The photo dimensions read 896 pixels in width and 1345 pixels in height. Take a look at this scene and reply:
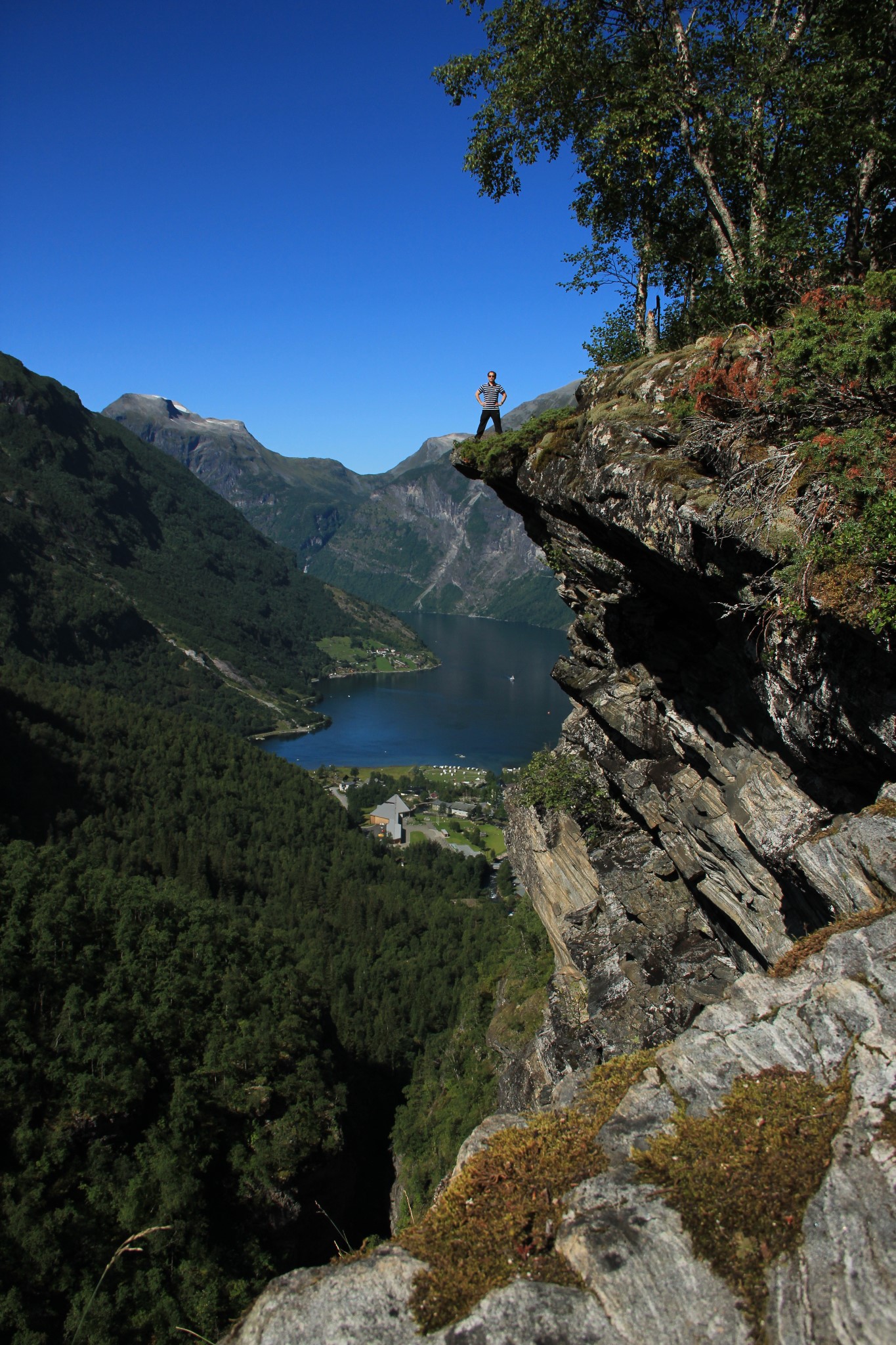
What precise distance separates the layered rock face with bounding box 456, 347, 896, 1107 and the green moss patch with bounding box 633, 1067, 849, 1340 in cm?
286

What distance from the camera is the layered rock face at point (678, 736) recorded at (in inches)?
349

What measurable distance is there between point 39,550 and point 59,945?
18648cm

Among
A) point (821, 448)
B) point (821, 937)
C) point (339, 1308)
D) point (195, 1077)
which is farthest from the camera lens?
point (195, 1077)

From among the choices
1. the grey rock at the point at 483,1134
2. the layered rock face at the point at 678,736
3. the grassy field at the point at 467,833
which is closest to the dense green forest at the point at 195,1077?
the layered rock face at the point at 678,736

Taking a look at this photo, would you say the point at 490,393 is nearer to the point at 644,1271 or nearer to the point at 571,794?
the point at 571,794

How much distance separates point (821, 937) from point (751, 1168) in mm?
2997

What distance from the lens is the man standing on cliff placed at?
56.6ft

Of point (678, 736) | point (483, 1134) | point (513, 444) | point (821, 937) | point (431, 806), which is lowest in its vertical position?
Answer: point (483, 1134)

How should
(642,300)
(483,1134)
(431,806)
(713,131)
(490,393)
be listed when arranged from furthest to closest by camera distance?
(431,806)
(490,393)
(642,300)
(713,131)
(483,1134)

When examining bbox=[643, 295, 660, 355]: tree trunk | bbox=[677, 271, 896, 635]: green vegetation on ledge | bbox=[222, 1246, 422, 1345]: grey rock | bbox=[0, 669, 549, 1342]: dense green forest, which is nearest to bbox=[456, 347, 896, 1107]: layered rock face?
bbox=[677, 271, 896, 635]: green vegetation on ledge

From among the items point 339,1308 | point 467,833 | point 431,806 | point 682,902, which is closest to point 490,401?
point 682,902

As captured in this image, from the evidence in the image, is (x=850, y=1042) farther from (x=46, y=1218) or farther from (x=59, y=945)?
(x=59, y=945)

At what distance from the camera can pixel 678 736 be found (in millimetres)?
14000

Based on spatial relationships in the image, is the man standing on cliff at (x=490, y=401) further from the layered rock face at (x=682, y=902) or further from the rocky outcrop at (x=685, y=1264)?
the rocky outcrop at (x=685, y=1264)
